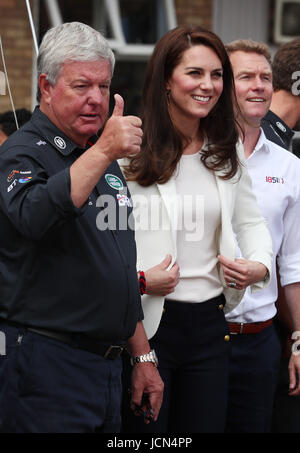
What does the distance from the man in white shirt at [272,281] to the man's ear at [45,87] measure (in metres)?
1.01

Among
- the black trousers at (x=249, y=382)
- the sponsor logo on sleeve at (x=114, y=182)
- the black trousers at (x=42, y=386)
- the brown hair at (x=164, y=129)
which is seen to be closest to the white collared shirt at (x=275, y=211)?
the black trousers at (x=249, y=382)

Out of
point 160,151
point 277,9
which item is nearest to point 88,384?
point 160,151

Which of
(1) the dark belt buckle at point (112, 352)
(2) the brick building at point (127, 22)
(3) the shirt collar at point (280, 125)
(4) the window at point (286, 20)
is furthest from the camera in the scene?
(4) the window at point (286, 20)

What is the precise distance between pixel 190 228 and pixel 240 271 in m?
0.22

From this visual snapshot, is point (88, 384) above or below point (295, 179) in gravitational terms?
below

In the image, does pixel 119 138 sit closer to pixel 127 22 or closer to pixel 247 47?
pixel 247 47

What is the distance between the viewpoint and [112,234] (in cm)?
206

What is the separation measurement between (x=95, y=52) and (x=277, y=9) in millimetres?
4944

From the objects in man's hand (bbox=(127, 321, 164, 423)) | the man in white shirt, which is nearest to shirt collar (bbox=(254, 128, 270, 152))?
the man in white shirt

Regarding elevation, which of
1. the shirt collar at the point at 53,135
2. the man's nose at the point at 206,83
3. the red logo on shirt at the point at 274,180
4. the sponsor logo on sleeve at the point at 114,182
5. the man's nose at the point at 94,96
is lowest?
the red logo on shirt at the point at 274,180

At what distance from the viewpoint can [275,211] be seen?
2852mm

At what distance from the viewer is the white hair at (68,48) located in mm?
2008

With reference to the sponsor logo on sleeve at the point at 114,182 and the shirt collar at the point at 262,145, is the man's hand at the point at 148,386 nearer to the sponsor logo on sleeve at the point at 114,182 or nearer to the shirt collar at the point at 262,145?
the sponsor logo on sleeve at the point at 114,182
